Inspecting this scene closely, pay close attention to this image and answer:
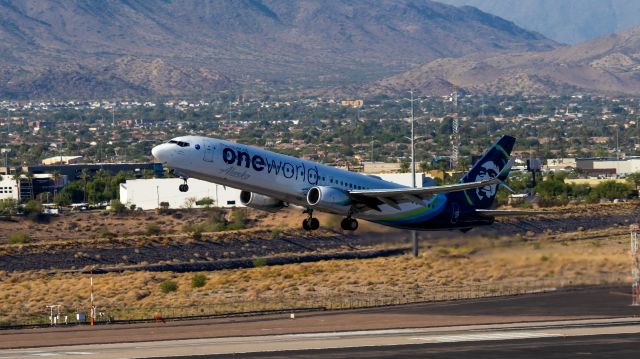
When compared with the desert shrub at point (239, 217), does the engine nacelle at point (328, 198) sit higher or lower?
higher

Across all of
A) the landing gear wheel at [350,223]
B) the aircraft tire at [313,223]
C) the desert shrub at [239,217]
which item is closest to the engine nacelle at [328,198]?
the aircraft tire at [313,223]

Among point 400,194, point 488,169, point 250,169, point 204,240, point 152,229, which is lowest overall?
point 204,240

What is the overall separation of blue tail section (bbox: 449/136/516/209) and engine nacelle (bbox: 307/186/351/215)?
45.6 feet

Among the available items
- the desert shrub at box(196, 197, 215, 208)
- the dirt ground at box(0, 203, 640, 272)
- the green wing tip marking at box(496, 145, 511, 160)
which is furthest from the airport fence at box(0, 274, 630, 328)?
the desert shrub at box(196, 197, 215, 208)

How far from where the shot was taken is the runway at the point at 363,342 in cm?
8162

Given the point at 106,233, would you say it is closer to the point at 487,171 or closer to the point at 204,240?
the point at 204,240

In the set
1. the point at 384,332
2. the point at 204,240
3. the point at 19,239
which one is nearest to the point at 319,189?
the point at 384,332

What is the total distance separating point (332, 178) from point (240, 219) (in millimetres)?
77249

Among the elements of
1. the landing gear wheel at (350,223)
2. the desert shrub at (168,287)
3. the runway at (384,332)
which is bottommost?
the runway at (384,332)

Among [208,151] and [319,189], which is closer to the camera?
[208,151]

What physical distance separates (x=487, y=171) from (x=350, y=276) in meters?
27.1

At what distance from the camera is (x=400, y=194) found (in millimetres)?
92688

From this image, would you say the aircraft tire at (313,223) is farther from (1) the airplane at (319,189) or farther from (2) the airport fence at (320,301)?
(2) the airport fence at (320,301)

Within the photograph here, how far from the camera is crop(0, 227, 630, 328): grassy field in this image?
107 m
